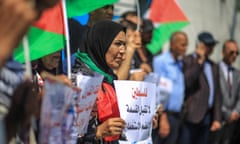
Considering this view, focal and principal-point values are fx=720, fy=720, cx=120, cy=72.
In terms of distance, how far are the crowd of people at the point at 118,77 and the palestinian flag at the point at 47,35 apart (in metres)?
0.18

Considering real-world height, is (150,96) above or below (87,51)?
below

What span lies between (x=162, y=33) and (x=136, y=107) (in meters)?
3.69

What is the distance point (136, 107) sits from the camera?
4.42m

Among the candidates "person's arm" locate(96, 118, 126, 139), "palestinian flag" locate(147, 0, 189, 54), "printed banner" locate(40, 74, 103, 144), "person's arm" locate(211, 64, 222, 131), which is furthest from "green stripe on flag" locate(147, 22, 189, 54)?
"printed banner" locate(40, 74, 103, 144)

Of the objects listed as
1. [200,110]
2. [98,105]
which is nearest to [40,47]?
[98,105]

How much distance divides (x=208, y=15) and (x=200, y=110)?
388 cm

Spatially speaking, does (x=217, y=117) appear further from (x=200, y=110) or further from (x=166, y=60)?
(x=166, y=60)

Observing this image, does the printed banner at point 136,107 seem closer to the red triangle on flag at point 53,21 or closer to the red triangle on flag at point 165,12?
the red triangle on flag at point 53,21

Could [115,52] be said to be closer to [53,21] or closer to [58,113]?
[53,21]

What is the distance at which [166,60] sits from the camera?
7855mm

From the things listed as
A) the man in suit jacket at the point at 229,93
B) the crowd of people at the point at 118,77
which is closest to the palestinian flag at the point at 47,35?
the crowd of people at the point at 118,77

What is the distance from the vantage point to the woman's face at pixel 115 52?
14.9 ft

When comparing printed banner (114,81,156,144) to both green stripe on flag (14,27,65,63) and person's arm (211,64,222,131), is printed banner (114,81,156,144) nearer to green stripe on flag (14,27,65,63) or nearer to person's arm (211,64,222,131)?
green stripe on flag (14,27,65,63)

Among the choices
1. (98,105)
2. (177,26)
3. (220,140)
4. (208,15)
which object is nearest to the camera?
(98,105)
